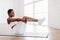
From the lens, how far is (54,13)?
157 inches

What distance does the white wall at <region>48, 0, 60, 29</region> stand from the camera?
369 centimetres

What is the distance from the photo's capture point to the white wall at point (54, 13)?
369 centimetres

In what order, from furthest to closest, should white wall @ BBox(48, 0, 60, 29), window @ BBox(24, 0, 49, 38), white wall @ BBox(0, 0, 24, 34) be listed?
white wall @ BBox(0, 0, 24, 34)
window @ BBox(24, 0, 49, 38)
white wall @ BBox(48, 0, 60, 29)

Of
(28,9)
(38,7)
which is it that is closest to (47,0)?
(38,7)

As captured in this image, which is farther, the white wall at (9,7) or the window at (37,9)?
the white wall at (9,7)

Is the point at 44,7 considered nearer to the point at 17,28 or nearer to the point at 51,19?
the point at 51,19

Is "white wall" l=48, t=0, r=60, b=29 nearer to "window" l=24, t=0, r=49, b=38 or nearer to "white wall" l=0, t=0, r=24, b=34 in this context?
"window" l=24, t=0, r=49, b=38

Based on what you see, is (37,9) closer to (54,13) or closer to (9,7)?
(54,13)

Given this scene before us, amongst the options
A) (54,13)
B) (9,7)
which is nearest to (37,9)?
(54,13)

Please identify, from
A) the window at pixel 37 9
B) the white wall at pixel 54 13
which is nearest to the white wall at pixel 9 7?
the window at pixel 37 9

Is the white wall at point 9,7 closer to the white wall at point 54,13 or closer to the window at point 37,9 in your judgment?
the window at point 37,9

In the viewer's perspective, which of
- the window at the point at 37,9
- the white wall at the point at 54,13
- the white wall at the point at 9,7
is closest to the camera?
the white wall at the point at 54,13

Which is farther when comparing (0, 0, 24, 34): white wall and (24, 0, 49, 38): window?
(0, 0, 24, 34): white wall

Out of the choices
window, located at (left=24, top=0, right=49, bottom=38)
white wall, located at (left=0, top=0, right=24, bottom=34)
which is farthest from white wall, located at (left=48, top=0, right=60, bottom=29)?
white wall, located at (left=0, top=0, right=24, bottom=34)
